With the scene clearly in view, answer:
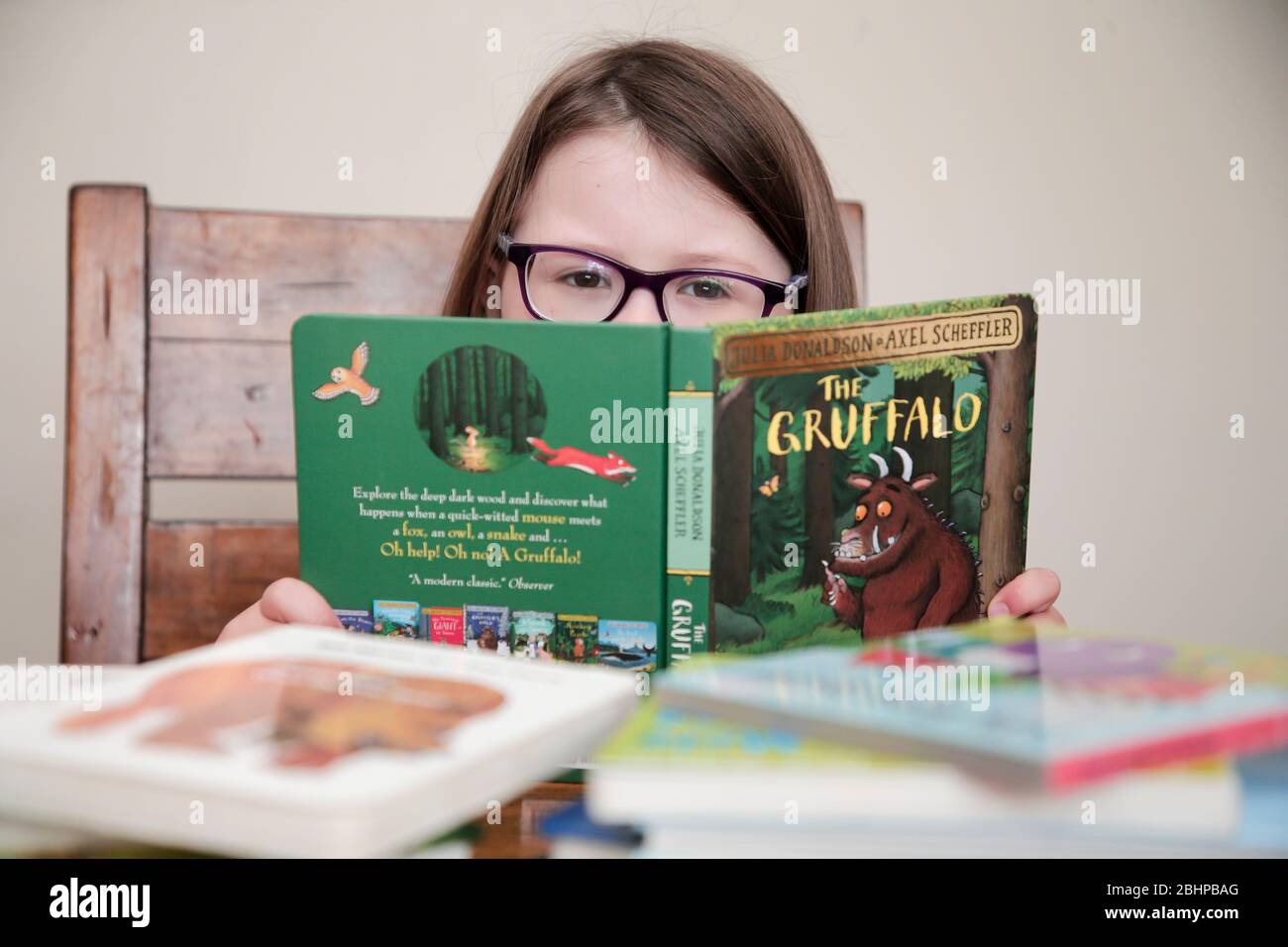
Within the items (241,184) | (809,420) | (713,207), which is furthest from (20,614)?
(809,420)

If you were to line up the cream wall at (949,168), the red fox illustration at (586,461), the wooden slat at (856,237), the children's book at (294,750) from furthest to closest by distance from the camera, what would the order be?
the cream wall at (949,168) → the wooden slat at (856,237) → the red fox illustration at (586,461) → the children's book at (294,750)

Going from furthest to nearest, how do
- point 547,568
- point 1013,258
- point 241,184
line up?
1. point 1013,258
2. point 241,184
3. point 547,568

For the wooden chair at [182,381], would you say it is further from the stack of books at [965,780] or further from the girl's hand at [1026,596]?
the stack of books at [965,780]

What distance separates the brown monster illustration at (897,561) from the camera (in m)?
0.64

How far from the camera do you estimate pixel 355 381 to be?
65 cm

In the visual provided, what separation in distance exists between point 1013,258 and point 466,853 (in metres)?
1.54

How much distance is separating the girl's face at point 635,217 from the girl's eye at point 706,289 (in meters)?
0.03

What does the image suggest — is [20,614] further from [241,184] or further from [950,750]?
→ [950,750]

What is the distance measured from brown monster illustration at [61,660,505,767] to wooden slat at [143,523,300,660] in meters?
0.85

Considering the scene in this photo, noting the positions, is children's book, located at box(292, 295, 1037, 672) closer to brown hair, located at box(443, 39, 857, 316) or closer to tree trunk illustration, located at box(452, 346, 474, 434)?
tree trunk illustration, located at box(452, 346, 474, 434)
